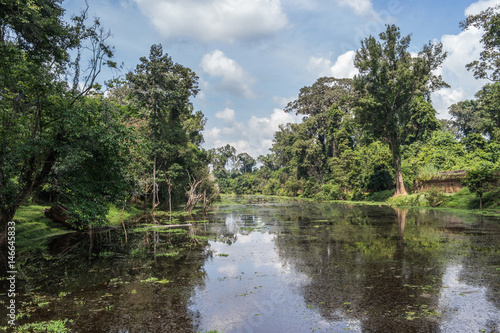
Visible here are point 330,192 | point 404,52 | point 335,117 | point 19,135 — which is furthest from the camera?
point 335,117

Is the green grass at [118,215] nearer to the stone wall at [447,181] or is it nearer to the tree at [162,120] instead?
the tree at [162,120]

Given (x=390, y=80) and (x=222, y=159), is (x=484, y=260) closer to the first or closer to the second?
(x=390, y=80)

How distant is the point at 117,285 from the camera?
7.31 metres

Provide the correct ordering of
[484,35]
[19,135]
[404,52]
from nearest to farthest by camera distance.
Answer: [19,135]
[484,35]
[404,52]

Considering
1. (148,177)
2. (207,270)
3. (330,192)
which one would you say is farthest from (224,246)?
(330,192)

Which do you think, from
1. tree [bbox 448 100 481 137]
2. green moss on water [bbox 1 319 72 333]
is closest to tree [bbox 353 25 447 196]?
green moss on water [bbox 1 319 72 333]

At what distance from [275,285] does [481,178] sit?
65.5 ft

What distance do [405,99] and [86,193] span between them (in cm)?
3092

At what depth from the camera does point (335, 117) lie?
56562mm

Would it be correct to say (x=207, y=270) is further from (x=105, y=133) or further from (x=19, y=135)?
(x=19, y=135)

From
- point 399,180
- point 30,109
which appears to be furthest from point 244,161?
point 30,109

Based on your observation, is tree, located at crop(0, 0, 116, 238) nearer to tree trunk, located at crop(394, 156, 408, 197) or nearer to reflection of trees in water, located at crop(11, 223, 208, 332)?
reflection of trees in water, located at crop(11, 223, 208, 332)

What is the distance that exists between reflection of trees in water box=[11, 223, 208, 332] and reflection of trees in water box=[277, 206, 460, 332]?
2.81 m

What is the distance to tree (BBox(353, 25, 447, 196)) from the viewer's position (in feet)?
95.0
